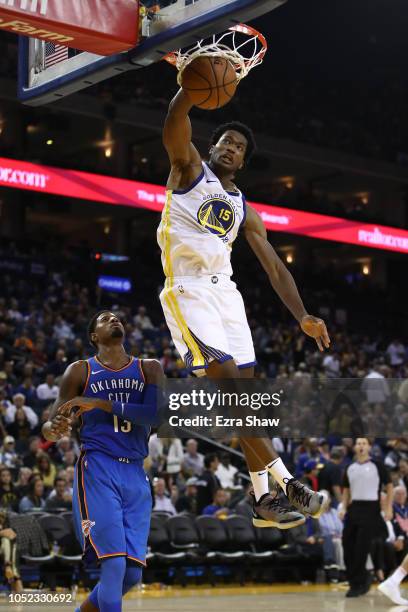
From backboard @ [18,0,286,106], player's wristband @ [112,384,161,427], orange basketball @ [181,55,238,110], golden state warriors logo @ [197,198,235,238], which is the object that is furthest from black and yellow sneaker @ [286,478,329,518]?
backboard @ [18,0,286,106]

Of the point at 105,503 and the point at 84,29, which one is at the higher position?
the point at 84,29

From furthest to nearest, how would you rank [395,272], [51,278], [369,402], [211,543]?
[395,272]
[51,278]
[211,543]
[369,402]

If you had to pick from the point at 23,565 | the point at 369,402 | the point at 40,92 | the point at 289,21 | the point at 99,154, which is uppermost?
the point at 289,21

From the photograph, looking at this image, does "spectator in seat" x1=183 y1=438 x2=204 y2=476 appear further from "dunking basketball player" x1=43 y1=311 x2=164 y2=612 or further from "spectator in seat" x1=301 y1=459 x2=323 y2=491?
"dunking basketball player" x1=43 y1=311 x2=164 y2=612

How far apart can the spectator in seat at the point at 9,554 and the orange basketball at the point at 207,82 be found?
686cm

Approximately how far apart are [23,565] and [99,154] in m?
19.9

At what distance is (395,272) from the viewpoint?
36.0m

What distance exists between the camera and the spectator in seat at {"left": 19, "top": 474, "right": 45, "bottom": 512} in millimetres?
11742

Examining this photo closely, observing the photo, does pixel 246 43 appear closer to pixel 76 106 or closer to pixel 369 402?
pixel 369 402

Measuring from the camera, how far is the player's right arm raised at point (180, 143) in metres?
5.26

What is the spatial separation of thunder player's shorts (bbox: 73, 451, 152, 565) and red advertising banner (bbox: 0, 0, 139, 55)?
2.36 metres

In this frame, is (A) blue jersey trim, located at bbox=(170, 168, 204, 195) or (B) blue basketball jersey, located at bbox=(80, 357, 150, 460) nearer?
(A) blue jersey trim, located at bbox=(170, 168, 204, 195)

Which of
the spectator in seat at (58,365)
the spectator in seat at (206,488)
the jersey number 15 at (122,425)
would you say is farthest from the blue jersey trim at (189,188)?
the spectator in seat at (58,365)

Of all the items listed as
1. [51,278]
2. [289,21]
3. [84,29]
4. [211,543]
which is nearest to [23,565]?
[211,543]
